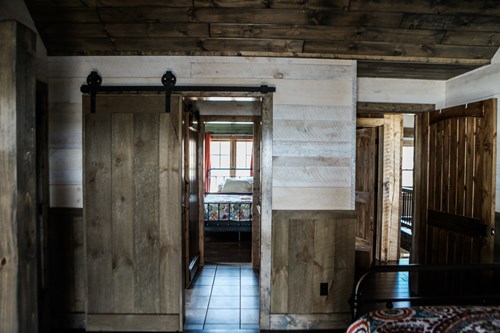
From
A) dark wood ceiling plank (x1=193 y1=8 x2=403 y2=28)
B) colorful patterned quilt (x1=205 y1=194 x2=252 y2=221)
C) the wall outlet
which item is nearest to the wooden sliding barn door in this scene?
dark wood ceiling plank (x1=193 y1=8 x2=403 y2=28)

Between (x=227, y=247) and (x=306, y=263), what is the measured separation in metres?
2.71

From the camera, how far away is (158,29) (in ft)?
8.32

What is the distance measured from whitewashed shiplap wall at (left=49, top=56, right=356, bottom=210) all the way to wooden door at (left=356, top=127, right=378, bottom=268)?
2.33 m

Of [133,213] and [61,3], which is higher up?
[61,3]

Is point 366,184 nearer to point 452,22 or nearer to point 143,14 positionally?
point 452,22

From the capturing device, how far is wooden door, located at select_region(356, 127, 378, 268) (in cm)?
483

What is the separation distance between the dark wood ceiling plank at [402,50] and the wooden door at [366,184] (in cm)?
207

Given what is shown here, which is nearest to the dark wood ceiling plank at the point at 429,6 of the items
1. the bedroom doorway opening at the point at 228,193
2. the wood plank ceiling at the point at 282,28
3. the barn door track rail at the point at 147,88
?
the wood plank ceiling at the point at 282,28

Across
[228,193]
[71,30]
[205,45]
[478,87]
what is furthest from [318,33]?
[228,193]

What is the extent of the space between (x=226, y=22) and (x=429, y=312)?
2.34 meters

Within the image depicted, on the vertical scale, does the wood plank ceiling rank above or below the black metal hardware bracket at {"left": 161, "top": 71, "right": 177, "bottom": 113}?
above

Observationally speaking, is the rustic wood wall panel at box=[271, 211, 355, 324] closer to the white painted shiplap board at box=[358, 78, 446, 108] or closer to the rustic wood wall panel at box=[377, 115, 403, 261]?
the white painted shiplap board at box=[358, 78, 446, 108]

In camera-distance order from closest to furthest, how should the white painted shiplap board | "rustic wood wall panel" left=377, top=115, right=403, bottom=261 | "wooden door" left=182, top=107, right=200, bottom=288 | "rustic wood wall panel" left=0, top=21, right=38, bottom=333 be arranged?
"rustic wood wall panel" left=0, top=21, right=38, bottom=333 → the white painted shiplap board → "wooden door" left=182, top=107, right=200, bottom=288 → "rustic wood wall panel" left=377, top=115, right=403, bottom=261

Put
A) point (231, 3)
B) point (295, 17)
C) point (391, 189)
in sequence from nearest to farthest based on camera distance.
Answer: point (231, 3)
point (295, 17)
point (391, 189)
